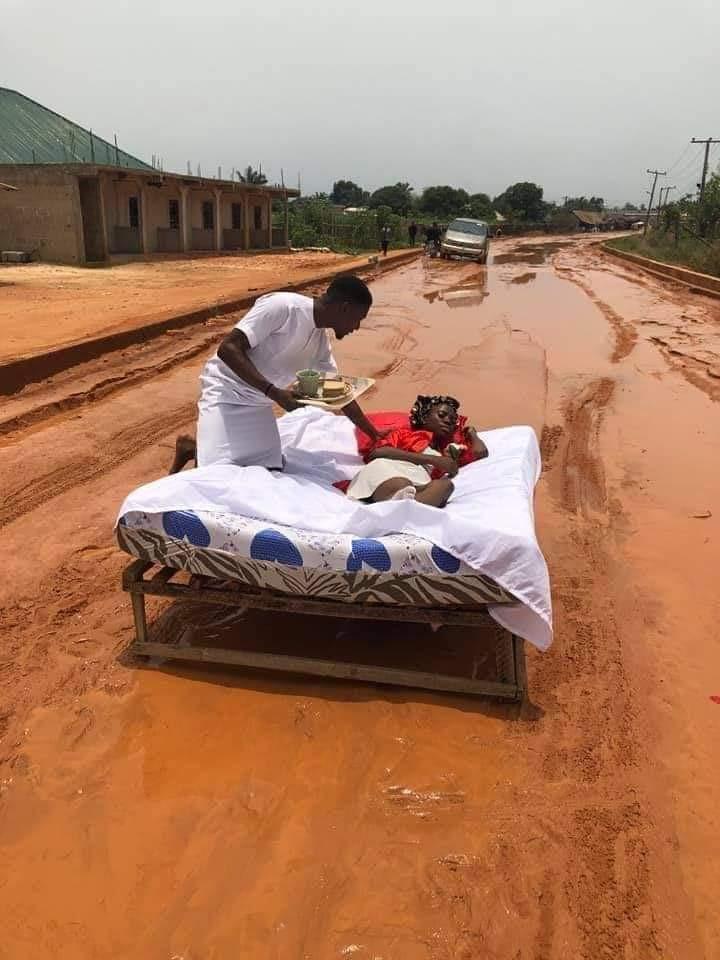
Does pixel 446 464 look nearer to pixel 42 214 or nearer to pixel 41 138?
pixel 42 214

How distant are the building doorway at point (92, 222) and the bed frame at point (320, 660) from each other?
20.3m

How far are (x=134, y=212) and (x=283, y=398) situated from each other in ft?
76.7

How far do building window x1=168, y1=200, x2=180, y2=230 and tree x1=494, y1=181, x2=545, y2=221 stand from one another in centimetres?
6523

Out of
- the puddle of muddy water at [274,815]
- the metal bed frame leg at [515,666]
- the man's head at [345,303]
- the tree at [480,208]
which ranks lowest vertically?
the puddle of muddy water at [274,815]

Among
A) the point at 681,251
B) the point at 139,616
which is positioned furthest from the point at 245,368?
the point at 681,251

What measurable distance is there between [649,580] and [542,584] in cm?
156

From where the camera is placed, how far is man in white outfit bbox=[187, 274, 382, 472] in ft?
11.4

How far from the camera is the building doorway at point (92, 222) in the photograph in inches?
830

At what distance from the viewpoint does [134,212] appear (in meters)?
24.1

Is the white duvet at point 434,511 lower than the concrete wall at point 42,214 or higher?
lower

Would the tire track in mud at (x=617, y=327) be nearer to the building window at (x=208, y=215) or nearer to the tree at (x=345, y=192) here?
the building window at (x=208, y=215)

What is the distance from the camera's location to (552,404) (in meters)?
7.88

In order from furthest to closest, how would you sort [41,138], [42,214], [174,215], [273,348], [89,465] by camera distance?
[41,138]
[174,215]
[42,214]
[89,465]
[273,348]

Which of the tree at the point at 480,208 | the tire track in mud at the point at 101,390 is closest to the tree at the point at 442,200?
the tree at the point at 480,208
